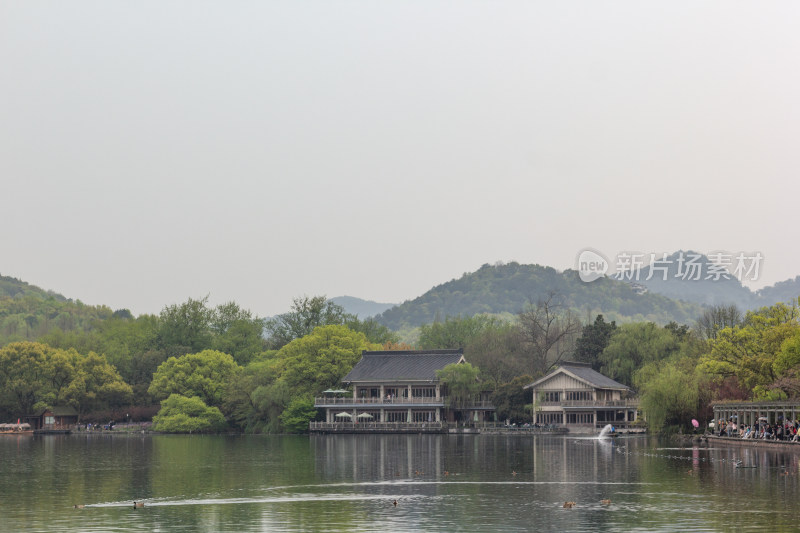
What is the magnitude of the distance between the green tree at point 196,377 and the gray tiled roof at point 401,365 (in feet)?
49.9

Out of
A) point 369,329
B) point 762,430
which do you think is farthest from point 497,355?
point 762,430

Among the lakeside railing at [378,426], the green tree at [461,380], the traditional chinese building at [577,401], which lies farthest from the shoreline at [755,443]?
the lakeside railing at [378,426]

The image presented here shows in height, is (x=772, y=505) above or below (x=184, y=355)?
below

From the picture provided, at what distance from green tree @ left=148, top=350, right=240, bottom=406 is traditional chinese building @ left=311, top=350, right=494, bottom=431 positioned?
13.3m

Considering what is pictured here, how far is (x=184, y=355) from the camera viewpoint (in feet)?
399

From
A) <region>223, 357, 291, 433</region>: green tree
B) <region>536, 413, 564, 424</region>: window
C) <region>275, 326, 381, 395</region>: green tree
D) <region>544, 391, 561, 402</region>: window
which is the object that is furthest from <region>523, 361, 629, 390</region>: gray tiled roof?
<region>223, 357, 291, 433</region>: green tree

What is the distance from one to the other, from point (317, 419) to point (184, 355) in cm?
2254

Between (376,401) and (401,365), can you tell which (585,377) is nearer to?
(401,365)

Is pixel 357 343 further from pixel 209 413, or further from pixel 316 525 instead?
pixel 316 525

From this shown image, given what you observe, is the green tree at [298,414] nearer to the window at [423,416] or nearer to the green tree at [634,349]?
the window at [423,416]

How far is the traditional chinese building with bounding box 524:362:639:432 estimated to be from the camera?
104 metres

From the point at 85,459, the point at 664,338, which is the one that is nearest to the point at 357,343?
the point at 664,338

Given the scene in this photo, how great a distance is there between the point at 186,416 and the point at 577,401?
42738 millimetres

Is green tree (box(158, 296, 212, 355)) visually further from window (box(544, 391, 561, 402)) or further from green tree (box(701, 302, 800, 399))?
green tree (box(701, 302, 800, 399))
